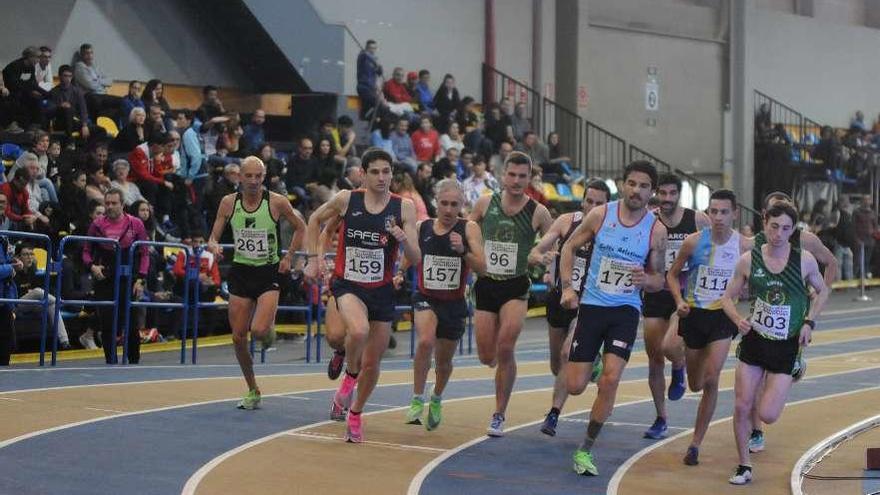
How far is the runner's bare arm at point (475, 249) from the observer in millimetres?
12172

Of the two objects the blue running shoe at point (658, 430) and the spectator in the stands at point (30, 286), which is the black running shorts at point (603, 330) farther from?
the spectator in the stands at point (30, 286)

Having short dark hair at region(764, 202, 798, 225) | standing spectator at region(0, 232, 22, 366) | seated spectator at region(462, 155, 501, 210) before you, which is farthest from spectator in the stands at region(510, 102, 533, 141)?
short dark hair at region(764, 202, 798, 225)

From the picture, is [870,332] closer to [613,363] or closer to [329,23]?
[329,23]

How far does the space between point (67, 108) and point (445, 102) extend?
9231 millimetres

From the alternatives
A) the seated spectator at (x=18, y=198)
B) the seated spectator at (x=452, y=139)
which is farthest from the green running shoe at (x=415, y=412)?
the seated spectator at (x=452, y=139)

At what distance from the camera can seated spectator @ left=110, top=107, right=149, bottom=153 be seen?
20.9 m

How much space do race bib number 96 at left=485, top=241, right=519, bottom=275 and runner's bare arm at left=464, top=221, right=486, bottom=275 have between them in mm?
136

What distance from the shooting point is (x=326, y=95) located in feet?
88.8

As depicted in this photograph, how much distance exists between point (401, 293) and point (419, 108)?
733 centimetres

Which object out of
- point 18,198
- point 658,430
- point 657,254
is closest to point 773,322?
point 657,254

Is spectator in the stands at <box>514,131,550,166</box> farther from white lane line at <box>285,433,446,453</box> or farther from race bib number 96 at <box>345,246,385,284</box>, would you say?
white lane line at <box>285,433,446,453</box>

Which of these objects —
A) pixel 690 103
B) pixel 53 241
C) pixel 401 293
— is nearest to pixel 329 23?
pixel 401 293

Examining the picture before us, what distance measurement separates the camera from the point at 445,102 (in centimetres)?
2841

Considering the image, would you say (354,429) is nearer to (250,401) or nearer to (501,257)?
(501,257)
